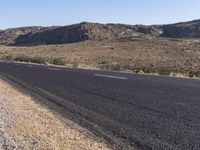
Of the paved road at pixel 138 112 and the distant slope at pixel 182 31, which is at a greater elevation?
the paved road at pixel 138 112

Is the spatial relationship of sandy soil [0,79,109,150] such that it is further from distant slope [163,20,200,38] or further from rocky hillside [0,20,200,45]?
distant slope [163,20,200,38]

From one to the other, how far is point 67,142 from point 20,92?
971cm

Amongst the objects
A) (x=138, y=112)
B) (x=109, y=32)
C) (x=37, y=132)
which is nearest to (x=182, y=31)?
(x=109, y=32)

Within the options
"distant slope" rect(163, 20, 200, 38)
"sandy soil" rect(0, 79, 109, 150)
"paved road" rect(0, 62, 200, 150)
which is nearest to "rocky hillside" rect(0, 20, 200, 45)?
"distant slope" rect(163, 20, 200, 38)

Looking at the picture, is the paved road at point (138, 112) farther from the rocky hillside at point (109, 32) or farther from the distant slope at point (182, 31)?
the distant slope at point (182, 31)

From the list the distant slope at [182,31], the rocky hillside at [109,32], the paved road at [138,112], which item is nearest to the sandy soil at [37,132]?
the paved road at [138,112]

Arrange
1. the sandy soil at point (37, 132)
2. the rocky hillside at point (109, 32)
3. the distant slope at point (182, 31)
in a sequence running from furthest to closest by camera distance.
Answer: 1. the rocky hillside at point (109, 32)
2. the distant slope at point (182, 31)
3. the sandy soil at point (37, 132)

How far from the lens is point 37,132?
8.70 m

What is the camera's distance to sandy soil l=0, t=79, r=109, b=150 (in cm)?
756

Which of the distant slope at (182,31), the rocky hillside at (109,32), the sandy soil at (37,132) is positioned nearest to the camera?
the sandy soil at (37,132)

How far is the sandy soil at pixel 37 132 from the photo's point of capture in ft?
24.8

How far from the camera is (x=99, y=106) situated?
12141 mm

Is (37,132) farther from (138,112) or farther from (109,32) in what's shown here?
(109,32)

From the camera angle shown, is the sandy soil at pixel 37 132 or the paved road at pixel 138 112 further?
the paved road at pixel 138 112
